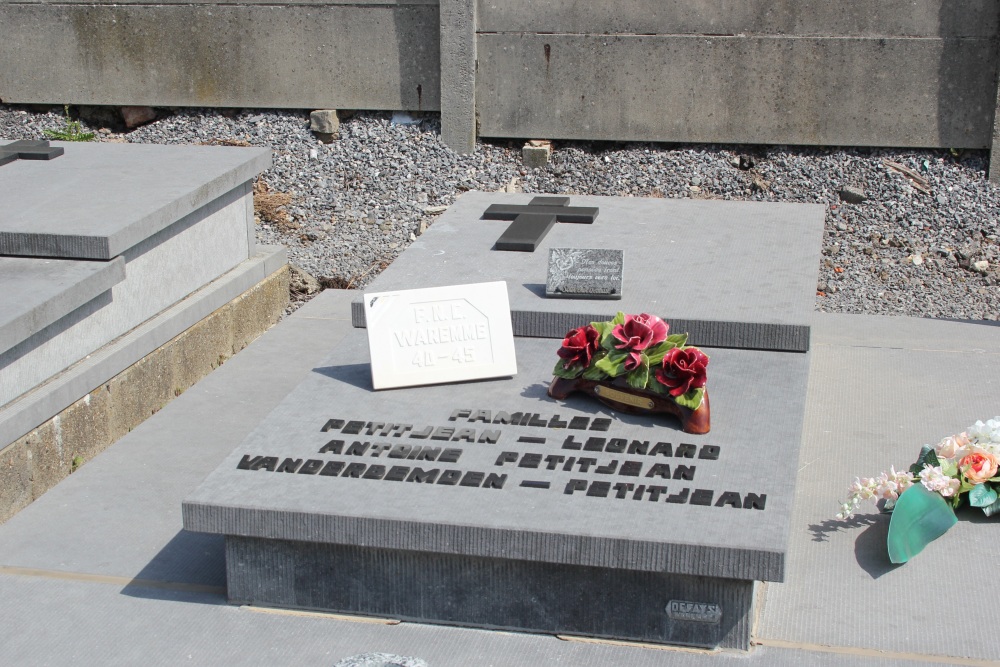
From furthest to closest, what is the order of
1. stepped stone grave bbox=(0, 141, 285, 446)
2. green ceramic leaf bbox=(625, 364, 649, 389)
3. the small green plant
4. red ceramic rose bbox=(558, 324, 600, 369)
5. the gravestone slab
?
the small green plant → the gravestone slab → stepped stone grave bbox=(0, 141, 285, 446) → red ceramic rose bbox=(558, 324, 600, 369) → green ceramic leaf bbox=(625, 364, 649, 389)

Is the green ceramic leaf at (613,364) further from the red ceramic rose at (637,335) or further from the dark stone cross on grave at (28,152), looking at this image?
the dark stone cross on grave at (28,152)

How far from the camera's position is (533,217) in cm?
566

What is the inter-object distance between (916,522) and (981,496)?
0.31 meters

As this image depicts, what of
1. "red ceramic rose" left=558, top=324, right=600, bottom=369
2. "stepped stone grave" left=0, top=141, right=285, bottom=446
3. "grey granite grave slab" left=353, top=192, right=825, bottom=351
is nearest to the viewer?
"red ceramic rose" left=558, top=324, right=600, bottom=369

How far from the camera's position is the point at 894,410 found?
4.75m

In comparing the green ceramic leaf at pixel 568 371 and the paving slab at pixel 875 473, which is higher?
the green ceramic leaf at pixel 568 371

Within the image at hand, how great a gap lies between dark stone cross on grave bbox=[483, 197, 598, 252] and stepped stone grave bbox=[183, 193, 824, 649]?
116cm

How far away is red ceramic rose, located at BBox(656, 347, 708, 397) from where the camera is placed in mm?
3473

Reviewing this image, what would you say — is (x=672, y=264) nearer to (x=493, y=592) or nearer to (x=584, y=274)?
(x=584, y=274)

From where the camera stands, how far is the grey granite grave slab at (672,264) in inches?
169

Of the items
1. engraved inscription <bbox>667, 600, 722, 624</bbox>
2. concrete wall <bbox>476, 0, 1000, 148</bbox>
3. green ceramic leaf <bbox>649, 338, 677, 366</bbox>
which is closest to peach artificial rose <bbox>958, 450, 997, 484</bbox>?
green ceramic leaf <bbox>649, 338, 677, 366</bbox>

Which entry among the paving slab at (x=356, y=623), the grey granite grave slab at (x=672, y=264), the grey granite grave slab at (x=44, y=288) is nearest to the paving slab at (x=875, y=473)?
the paving slab at (x=356, y=623)

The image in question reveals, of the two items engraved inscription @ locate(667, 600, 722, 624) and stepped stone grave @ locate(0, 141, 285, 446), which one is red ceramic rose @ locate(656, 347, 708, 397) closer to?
engraved inscription @ locate(667, 600, 722, 624)

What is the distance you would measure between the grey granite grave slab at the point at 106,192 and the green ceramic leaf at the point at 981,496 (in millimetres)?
3295
